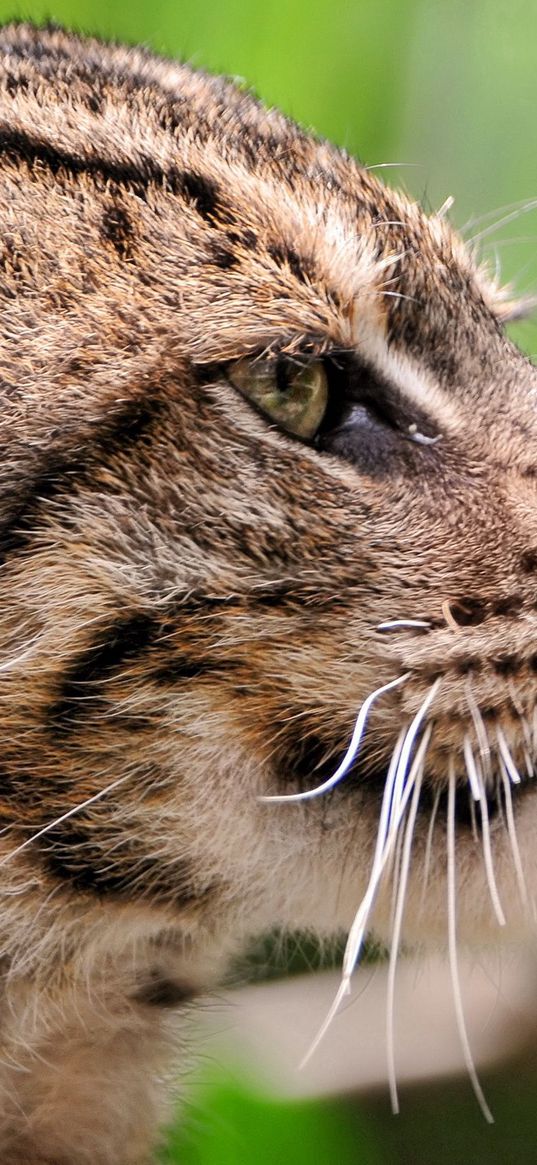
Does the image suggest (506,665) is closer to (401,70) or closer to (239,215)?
(239,215)

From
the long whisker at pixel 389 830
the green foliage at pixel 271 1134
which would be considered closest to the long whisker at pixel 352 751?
the long whisker at pixel 389 830

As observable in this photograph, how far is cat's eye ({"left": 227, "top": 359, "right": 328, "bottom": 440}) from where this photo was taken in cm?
109

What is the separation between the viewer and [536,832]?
1.19 metres

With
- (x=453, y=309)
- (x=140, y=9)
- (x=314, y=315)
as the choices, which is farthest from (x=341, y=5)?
(x=314, y=315)

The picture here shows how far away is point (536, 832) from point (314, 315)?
0.49 m

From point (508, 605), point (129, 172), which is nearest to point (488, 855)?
point (508, 605)

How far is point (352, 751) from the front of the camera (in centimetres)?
107

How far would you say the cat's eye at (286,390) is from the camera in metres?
1.09

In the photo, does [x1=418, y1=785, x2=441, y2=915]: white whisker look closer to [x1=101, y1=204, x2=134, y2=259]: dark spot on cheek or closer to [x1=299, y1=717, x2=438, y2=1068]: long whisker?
[x1=299, y1=717, x2=438, y2=1068]: long whisker

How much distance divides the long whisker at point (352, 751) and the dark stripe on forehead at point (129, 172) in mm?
403

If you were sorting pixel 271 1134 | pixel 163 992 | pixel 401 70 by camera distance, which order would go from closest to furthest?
pixel 163 992
pixel 271 1134
pixel 401 70

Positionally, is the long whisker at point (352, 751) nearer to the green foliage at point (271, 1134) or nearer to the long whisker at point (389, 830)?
the long whisker at point (389, 830)

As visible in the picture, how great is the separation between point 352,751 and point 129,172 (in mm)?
507

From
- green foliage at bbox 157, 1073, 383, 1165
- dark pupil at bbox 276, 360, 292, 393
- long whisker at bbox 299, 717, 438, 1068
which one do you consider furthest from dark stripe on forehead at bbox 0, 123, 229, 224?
green foliage at bbox 157, 1073, 383, 1165
